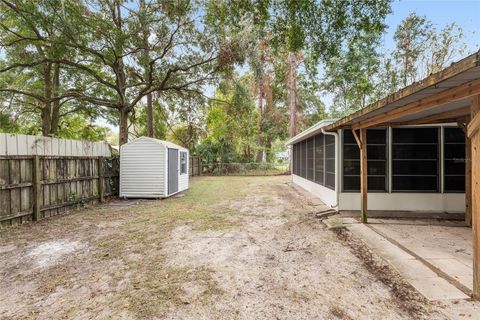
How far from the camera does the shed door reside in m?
9.03

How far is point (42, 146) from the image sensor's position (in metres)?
5.89

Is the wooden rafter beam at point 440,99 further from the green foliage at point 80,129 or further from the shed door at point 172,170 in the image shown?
the green foliage at point 80,129

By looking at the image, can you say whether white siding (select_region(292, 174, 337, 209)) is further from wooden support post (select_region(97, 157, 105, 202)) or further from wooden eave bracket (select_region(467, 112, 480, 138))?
wooden support post (select_region(97, 157, 105, 202))

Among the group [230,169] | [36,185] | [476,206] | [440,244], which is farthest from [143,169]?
[230,169]

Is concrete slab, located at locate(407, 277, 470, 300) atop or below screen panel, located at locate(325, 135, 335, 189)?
below

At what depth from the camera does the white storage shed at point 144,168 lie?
8.53 meters

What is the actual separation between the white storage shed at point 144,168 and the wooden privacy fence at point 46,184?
2.09 feet

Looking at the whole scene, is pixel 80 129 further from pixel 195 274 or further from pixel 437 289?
pixel 437 289

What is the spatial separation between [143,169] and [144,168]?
49mm

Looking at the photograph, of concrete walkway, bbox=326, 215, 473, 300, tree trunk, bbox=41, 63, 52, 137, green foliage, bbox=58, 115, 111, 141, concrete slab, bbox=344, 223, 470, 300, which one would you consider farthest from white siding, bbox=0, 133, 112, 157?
green foliage, bbox=58, 115, 111, 141

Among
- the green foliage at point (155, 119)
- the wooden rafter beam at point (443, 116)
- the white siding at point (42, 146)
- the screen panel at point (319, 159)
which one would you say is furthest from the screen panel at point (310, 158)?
the green foliage at point (155, 119)

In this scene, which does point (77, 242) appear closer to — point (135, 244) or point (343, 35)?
point (135, 244)

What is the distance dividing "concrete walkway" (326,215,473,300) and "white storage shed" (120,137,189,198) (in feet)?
17.7

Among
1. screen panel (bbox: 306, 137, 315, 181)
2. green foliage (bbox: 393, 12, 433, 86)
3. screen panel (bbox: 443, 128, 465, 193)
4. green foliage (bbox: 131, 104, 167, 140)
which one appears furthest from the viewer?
green foliage (bbox: 131, 104, 167, 140)
